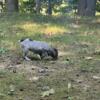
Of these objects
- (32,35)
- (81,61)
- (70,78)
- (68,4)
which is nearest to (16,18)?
(32,35)

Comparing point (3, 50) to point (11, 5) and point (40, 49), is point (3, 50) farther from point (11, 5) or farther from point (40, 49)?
point (11, 5)

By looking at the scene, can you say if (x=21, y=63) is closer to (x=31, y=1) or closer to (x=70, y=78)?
(x=70, y=78)

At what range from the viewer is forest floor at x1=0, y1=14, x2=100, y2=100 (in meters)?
6.03

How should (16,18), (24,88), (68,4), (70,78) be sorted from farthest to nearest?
1. (68,4)
2. (16,18)
3. (70,78)
4. (24,88)

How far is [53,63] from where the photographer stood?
771 cm

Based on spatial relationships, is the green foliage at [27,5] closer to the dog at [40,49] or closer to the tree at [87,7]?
the tree at [87,7]

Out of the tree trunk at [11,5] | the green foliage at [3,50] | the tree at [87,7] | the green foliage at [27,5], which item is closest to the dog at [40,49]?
the green foliage at [3,50]

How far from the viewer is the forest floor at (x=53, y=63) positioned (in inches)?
237

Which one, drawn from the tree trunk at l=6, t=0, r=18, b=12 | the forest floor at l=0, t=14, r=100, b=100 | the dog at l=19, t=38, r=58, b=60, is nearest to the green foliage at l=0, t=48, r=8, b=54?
the forest floor at l=0, t=14, r=100, b=100

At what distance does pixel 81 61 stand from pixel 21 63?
3.73ft

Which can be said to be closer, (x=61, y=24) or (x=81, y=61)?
(x=81, y=61)

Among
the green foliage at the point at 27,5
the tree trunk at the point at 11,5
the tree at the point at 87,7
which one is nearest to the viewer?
the tree at the point at 87,7

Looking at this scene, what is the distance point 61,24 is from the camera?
38.4 ft

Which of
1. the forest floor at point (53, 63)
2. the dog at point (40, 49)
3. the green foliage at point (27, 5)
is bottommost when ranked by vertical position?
the green foliage at point (27, 5)
